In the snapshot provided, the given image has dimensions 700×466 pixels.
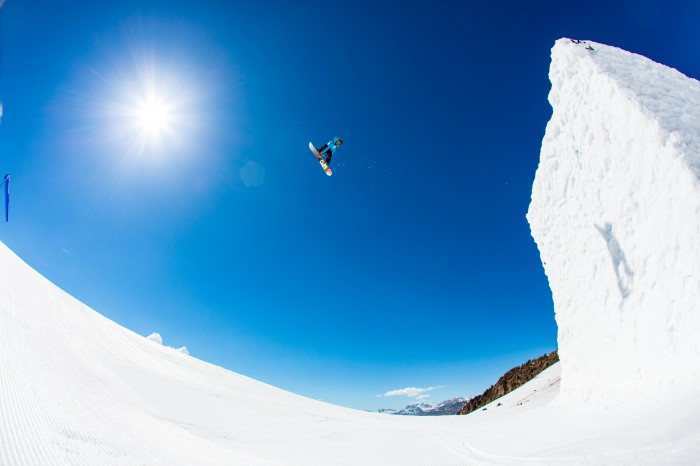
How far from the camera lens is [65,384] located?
8.28 metres

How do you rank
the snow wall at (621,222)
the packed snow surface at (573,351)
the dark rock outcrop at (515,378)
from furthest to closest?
the dark rock outcrop at (515,378)
the snow wall at (621,222)
the packed snow surface at (573,351)

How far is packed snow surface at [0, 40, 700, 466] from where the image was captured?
595 cm

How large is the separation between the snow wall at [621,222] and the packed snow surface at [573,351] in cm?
5

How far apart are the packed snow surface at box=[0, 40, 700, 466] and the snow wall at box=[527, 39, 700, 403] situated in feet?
0.16

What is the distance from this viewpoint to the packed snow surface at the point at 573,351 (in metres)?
5.95

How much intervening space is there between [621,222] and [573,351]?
5.37m

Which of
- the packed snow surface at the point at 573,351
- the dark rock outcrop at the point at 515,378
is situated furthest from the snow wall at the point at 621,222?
the dark rock outcrop at the point at 515,378

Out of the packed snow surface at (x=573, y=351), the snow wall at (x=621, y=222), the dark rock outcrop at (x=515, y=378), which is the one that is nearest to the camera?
the packed snow surface at (x=573, y=351)

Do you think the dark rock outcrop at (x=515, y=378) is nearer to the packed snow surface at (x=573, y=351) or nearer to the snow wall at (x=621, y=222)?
the snow wall at (x=621, y=222)

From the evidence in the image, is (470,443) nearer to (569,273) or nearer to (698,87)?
(569,273)

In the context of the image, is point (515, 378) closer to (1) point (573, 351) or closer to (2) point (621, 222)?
(1) point (573, 351)

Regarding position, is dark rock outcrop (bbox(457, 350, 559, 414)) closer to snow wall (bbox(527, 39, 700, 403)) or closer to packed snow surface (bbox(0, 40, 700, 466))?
snow wall (bbox(527, 39, 700, 403))

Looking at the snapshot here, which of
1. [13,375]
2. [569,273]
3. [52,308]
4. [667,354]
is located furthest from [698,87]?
[52,308]

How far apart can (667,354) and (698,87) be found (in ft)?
27.5
